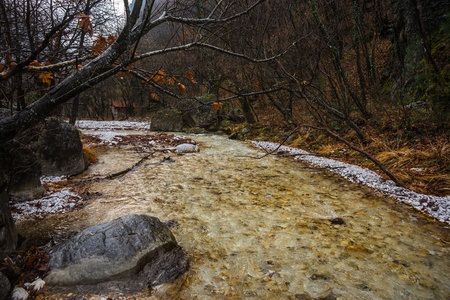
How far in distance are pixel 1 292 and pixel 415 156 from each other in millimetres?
6909

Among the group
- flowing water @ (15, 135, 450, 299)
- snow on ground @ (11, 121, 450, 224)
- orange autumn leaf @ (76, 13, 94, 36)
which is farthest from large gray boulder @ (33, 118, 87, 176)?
orange autumn leaf @ (76, 13, 94, 36)

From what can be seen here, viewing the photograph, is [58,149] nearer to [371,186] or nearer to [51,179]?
[51,179]

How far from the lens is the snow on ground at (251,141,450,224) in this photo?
3412 millimetres

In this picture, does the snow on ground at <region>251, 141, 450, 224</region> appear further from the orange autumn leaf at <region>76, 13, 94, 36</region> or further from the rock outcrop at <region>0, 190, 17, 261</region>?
the rock outcrop at <region>0, 190, 17, 261</region>

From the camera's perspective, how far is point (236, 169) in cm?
597

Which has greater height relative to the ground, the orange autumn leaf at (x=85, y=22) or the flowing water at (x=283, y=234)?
the orange autumn leaf at (x=85, y=22)

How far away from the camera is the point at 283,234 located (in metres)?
2.98

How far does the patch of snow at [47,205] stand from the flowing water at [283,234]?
0.31m

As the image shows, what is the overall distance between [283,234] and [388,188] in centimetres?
274

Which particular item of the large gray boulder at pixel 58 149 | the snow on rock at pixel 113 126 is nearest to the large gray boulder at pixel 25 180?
the large gray boulder at pixel 58 149

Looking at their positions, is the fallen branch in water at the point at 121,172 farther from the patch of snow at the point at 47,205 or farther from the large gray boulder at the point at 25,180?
the large gray boulder at the point at 25,180

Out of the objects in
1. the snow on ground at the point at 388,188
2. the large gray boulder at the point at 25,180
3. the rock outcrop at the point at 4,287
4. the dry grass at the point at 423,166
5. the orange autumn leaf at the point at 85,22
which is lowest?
the snow on ground at the point at 388,188

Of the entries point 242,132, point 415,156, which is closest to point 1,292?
point 415,156

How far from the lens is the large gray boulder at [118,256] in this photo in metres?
2.06
